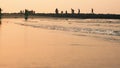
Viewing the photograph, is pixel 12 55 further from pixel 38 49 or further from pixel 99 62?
pixel 99 62

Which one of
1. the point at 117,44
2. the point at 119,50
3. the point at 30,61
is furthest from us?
the point at 117,44

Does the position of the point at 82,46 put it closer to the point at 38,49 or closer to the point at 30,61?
the point at 38,49

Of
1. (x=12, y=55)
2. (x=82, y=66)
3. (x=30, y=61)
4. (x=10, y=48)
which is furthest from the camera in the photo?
(x=10, y=48)

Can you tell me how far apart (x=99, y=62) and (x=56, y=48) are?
160 inches

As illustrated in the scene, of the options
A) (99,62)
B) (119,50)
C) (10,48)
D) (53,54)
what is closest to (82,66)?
(99,62)

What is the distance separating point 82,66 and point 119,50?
367 cm

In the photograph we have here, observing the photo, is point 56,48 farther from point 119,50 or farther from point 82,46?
point 119,50

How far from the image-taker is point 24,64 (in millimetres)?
11469

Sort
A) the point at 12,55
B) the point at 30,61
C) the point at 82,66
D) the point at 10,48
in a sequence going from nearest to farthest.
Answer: the point at 82,66
the point at 30,61
the point at 12,55
the point at 10,48

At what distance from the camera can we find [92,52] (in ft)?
46.3

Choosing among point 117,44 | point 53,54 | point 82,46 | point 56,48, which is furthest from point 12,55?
point 117,44

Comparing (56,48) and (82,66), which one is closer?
(82,66)

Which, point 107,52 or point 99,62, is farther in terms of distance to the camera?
point 107,52

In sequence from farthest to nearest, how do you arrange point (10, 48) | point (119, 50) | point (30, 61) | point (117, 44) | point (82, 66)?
1. point (117, 44)
2. point (10, 48)
3. point (119, 50)
4. point (30, 61)
5. point (82, 66)
